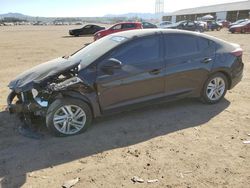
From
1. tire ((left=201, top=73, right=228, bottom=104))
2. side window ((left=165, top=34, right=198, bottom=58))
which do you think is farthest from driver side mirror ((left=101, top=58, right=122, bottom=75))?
tire ((left=201, top=73, right=228, bottom=104))

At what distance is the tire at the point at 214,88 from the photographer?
6.25 metres

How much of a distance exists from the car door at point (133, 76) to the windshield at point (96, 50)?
18 cm

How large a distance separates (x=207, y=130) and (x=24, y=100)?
313 centimetres

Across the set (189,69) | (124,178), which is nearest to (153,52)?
(189,69)

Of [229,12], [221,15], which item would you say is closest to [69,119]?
[229,12]

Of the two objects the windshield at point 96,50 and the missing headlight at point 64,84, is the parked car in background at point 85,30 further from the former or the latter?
the missing headlight at point 64,84

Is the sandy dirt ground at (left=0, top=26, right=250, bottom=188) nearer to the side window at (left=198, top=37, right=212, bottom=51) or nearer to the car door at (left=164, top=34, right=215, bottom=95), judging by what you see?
the car door at (left=164, top=34, right=215, bottom=95)

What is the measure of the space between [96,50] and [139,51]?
Answer: 82 centimetres

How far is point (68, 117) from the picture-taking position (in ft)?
16.2

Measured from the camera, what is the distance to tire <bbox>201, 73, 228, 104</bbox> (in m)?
6.25

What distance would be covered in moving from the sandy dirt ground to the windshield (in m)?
1.18

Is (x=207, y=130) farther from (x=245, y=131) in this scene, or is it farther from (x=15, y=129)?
(x=15, y=129)

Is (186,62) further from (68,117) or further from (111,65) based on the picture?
(68,117)

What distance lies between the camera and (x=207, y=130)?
5.14 meters
